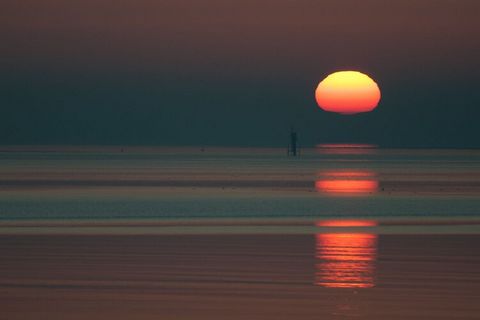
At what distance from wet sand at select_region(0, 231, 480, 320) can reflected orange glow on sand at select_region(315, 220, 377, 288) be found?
0.01 m

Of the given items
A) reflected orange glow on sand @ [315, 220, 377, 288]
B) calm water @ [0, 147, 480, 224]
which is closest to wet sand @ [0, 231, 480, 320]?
reflected orange glow on sand @ [315, 220, 377, 288]

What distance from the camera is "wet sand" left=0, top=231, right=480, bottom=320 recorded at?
1209cm

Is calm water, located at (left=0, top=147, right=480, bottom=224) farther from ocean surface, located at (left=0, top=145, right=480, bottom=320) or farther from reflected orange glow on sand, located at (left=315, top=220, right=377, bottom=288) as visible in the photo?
reflected orange glow on sand, located at (left=315, top=220, right=377, bottom=288)

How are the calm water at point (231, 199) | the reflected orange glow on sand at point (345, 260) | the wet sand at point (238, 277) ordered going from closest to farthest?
1. the wet sand at point (238, 277)
2. the reflected orange glow on sand at point (345, 260)
3. the calm water at point (231, 199)

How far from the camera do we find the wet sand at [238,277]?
12.1 m

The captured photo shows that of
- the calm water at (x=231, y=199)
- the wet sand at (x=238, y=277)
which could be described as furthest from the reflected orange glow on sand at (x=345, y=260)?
the calm water at (x=231, y=199)

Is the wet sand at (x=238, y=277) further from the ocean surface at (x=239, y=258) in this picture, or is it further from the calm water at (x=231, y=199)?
the calm water at (x=231, y=199)

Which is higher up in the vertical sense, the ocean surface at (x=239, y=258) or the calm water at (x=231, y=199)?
the calm water at (x=231, y=199)

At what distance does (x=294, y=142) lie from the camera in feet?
419

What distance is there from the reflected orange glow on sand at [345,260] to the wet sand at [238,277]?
0.01 m

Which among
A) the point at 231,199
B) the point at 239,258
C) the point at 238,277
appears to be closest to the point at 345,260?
the point at 239,258

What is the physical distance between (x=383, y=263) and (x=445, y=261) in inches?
33.9

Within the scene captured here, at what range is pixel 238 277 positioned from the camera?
14.6 metres

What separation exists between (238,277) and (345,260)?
275 cm
